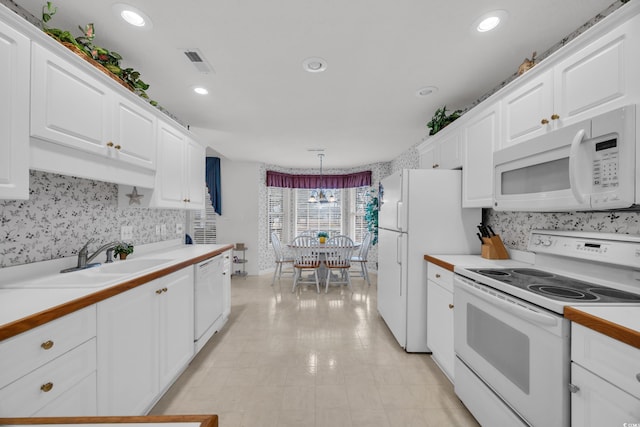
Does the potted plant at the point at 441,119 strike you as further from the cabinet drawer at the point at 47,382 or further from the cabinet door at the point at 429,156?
the cabinet drawer at the point at 47,382

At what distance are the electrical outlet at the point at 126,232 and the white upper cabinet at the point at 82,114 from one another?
0.65m

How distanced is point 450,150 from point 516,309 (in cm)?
172

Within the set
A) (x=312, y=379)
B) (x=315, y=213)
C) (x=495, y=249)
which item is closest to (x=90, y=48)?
(x=312, y=379)

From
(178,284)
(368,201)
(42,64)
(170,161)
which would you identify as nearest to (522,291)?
(178,284)

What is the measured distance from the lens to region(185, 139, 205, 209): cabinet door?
279 cm

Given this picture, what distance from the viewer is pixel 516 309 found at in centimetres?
121

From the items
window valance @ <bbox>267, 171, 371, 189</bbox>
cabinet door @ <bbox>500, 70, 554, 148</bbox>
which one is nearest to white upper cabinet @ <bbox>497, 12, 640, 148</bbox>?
cabinet door @ <bbox>500, 70, 554, 148</bbox>

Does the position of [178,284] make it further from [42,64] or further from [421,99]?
[421,99]

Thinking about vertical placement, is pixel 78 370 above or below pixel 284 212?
below

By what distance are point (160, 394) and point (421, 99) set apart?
320cm

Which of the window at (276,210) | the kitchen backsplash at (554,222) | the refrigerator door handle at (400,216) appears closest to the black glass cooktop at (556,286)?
the kitchen backsplash at (554,222)

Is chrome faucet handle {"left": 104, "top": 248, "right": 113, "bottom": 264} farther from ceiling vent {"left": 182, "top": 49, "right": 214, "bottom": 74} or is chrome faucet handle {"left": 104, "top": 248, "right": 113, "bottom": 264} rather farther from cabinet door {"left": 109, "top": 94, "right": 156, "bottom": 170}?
ceiling vent {"left": 182, "top": 49, "right": 214, "bottom": 74}

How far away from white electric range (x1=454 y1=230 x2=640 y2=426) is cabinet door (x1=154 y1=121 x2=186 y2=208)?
8.00 feet

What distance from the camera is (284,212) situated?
626 centimetres
